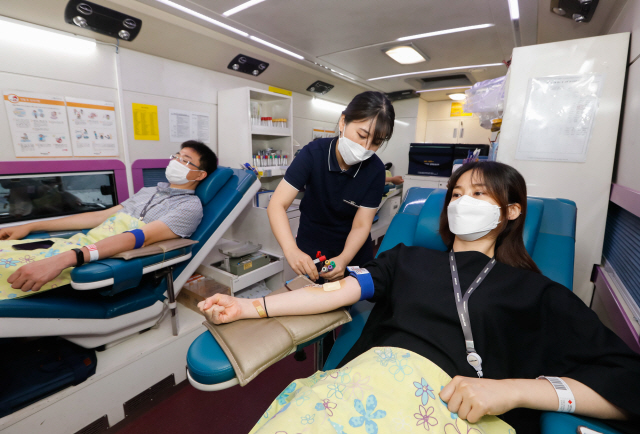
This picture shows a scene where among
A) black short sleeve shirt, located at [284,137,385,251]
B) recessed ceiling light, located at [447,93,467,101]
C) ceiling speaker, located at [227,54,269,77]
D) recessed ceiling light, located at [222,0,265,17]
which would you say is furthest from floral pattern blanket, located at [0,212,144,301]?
recessed ceiling light, located at [447,93,467,101]

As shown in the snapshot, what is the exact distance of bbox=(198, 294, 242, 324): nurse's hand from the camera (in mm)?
812

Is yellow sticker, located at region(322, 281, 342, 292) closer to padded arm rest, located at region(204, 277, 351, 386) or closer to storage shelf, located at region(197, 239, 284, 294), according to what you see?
padded arm rest, located at region(204, 277, 351, 386)

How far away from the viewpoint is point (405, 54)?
289 cm

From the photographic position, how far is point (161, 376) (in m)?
1.63

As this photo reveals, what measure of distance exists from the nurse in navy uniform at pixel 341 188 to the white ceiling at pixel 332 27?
119 centimetres

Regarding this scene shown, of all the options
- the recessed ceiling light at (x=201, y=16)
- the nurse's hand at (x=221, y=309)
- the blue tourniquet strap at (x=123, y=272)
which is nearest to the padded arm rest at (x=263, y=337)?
the nurse's hand at (x=221, y=309)

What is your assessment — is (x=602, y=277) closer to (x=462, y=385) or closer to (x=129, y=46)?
(x=462, y=385)

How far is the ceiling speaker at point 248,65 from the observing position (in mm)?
2758

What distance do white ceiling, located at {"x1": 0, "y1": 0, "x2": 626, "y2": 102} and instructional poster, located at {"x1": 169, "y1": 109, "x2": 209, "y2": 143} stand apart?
0.44 meters

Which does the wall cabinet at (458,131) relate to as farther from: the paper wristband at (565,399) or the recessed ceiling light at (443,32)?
the paper wristband at (565,399)

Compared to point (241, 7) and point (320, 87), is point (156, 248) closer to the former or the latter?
point (241, 7)

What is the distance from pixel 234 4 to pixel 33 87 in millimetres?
1379

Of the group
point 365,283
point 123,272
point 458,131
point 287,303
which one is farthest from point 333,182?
point 458,131

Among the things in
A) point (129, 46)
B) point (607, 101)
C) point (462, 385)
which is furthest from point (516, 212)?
point (129, 46)
